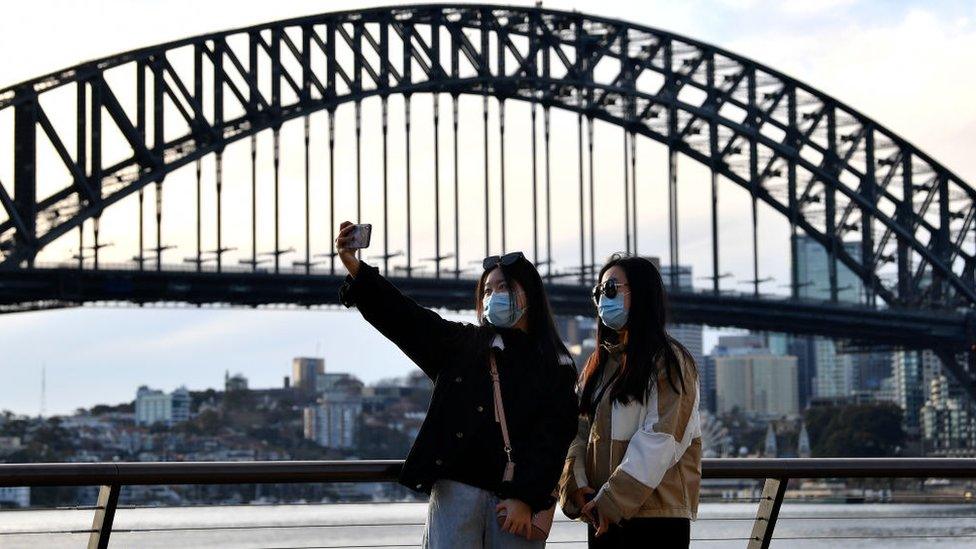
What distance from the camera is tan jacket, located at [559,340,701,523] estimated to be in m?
5.94

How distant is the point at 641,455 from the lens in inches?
234

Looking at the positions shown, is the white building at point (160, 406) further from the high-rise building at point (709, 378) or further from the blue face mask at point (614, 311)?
the blue face mask at point (614, 311)

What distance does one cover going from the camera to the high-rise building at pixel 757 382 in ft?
356

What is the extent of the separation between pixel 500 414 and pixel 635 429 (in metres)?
0.44

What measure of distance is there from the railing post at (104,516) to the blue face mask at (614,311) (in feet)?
5.61

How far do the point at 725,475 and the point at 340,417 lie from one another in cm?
5804

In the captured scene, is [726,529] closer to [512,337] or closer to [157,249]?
[512,337]

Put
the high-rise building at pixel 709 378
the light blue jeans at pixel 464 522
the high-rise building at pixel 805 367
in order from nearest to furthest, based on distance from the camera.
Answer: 1. the light blue jeans at pixel 464 522
2. the high-rise building at pixel 709 378
3. the high-rise building at pixel 805 367

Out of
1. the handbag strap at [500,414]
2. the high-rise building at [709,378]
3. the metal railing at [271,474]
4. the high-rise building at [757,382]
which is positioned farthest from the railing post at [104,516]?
the high-rise building at [757,382]

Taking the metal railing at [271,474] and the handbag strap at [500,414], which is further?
the metal railing at [271,474]

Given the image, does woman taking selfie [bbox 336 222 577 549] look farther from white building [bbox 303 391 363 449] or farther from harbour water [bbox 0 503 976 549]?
white building [bbox 303 391 363 449]

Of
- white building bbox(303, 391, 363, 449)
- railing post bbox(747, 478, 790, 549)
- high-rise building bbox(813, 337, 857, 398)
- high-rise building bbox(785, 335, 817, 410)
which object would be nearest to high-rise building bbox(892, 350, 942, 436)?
high-rise building bbox(785, 335, 817, 410)

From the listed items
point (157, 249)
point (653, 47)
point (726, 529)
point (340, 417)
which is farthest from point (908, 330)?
point (726, 529)

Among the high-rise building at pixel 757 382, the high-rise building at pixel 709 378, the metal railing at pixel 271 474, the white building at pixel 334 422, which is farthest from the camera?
the high-rise building at pixel 757 382
